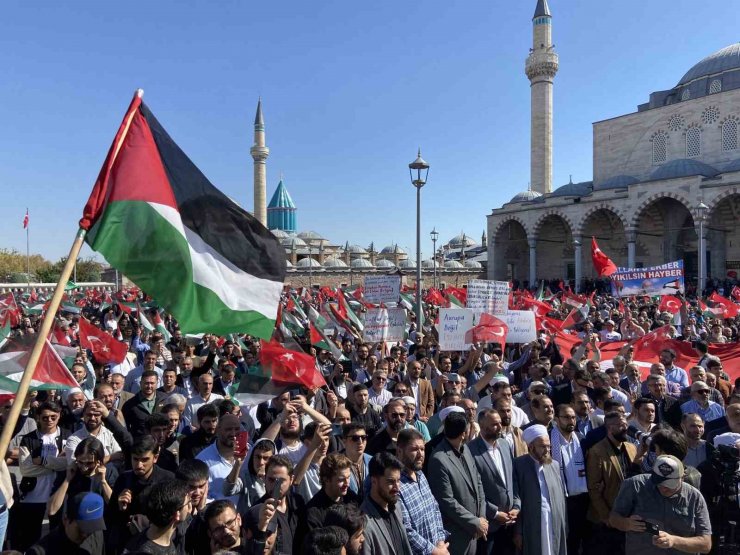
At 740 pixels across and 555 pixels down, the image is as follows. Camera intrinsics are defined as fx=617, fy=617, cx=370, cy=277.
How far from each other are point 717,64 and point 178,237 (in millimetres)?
45652

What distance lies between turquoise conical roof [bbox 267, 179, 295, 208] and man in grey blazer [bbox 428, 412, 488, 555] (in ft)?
239

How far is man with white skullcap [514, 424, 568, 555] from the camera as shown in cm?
384

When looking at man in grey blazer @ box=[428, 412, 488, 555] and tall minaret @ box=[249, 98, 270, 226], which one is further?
tall minaret @ box=[249, 98, 270, 226]

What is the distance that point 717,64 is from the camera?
39.9 metres

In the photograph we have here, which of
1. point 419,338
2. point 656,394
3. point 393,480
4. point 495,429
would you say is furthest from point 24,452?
point 419,338

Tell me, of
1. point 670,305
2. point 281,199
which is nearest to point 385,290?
point 670,305

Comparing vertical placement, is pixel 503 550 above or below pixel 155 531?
below

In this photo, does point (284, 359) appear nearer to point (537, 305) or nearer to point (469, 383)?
point (469, 383)

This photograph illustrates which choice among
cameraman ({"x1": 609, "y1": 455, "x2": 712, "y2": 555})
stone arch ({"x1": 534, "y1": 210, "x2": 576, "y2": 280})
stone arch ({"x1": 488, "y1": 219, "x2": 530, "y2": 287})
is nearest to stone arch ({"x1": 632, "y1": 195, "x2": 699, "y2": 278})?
stone arch ({"x1": 534, "y1": 210, "x2": 576, "y2": 280})

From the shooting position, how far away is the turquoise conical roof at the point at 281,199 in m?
75.5

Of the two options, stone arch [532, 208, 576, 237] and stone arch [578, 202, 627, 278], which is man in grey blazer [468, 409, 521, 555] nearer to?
stone arch [532, 208, 576, 237]

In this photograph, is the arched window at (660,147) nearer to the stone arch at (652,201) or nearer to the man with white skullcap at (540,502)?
the stone arch at (652,201)

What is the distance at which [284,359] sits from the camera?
17.0ft

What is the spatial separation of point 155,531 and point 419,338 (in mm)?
8531
